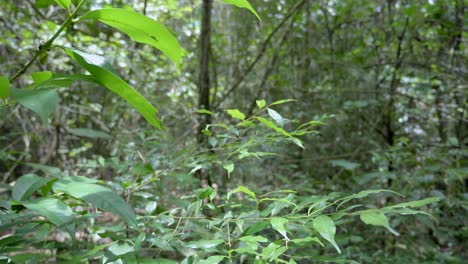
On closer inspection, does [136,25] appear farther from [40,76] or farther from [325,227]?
[325,227]

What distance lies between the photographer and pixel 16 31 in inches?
106

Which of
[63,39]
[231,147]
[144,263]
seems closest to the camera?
[144,263]

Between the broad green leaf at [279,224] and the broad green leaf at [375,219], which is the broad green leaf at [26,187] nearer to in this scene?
the broad green leaf at [279,224]

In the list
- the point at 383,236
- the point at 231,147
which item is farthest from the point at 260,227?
the point at 383,236

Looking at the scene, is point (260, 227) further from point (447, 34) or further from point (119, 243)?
point (447, 34)

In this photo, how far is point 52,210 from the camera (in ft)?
1.98

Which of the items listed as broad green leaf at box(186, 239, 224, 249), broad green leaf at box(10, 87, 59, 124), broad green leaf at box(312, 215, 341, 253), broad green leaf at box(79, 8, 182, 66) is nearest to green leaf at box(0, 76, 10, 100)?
broad green leaf at box(10, 87, 59, 124)

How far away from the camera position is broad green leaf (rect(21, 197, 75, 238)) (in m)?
0.58

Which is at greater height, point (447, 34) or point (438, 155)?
point (447, 34)

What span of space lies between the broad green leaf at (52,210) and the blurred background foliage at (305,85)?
162cm

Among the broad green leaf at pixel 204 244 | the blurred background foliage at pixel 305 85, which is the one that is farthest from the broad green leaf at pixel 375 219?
the blurred background foliage at pixel 305 85

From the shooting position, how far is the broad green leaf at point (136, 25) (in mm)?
618

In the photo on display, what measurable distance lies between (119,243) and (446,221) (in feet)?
6.34

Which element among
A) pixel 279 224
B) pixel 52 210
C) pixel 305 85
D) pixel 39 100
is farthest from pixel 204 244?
pixel 305 85
